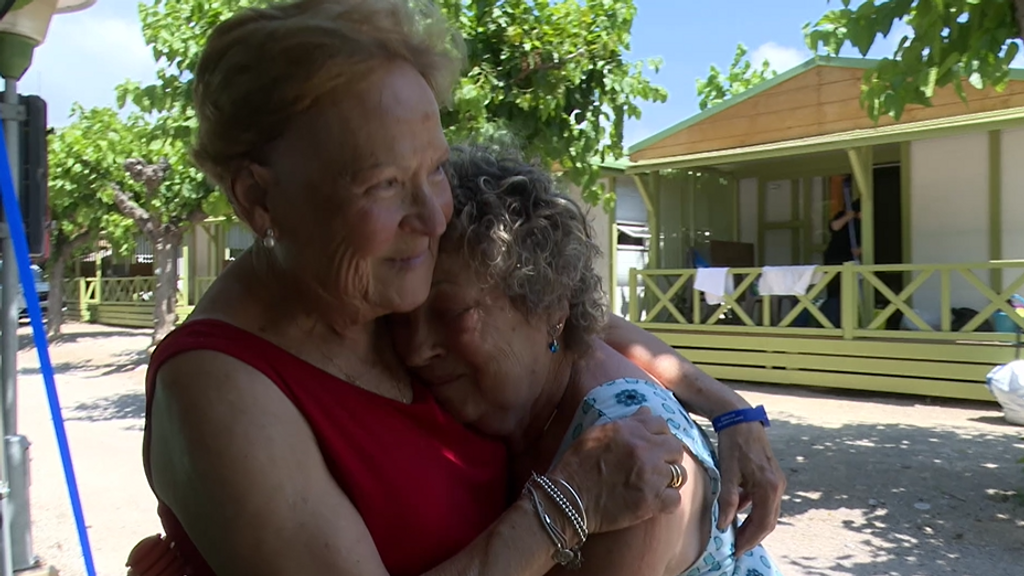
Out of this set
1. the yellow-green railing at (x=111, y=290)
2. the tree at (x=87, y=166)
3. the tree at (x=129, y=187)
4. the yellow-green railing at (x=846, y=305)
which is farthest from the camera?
the yellow-green railing at (x=111, y=290)

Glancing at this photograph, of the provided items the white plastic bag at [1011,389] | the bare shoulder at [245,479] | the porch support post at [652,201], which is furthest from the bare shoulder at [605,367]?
the porch support post at [652,201]

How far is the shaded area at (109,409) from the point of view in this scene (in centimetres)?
934

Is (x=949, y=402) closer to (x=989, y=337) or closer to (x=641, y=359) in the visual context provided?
(x=989, y=337)

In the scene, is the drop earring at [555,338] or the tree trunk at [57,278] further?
the tree trunk at [57,278]

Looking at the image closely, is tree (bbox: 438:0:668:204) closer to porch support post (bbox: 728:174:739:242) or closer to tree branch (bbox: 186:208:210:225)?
porch support post (bbox: 728:174:739:242)

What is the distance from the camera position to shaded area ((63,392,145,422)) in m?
9.34

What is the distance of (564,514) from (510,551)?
→ 10 centimetres

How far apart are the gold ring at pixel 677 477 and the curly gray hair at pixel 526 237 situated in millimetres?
353

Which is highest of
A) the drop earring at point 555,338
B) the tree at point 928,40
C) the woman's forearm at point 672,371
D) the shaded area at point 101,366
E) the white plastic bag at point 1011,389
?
the tree at point 928,40

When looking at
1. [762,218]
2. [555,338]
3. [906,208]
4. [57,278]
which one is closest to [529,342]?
[555,338]

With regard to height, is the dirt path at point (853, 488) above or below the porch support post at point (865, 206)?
below

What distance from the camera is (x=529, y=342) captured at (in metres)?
1.54

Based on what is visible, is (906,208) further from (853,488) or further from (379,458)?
(379,458)

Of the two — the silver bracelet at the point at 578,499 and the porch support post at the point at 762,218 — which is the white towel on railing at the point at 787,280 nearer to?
the porch support post at the point at 762,218
